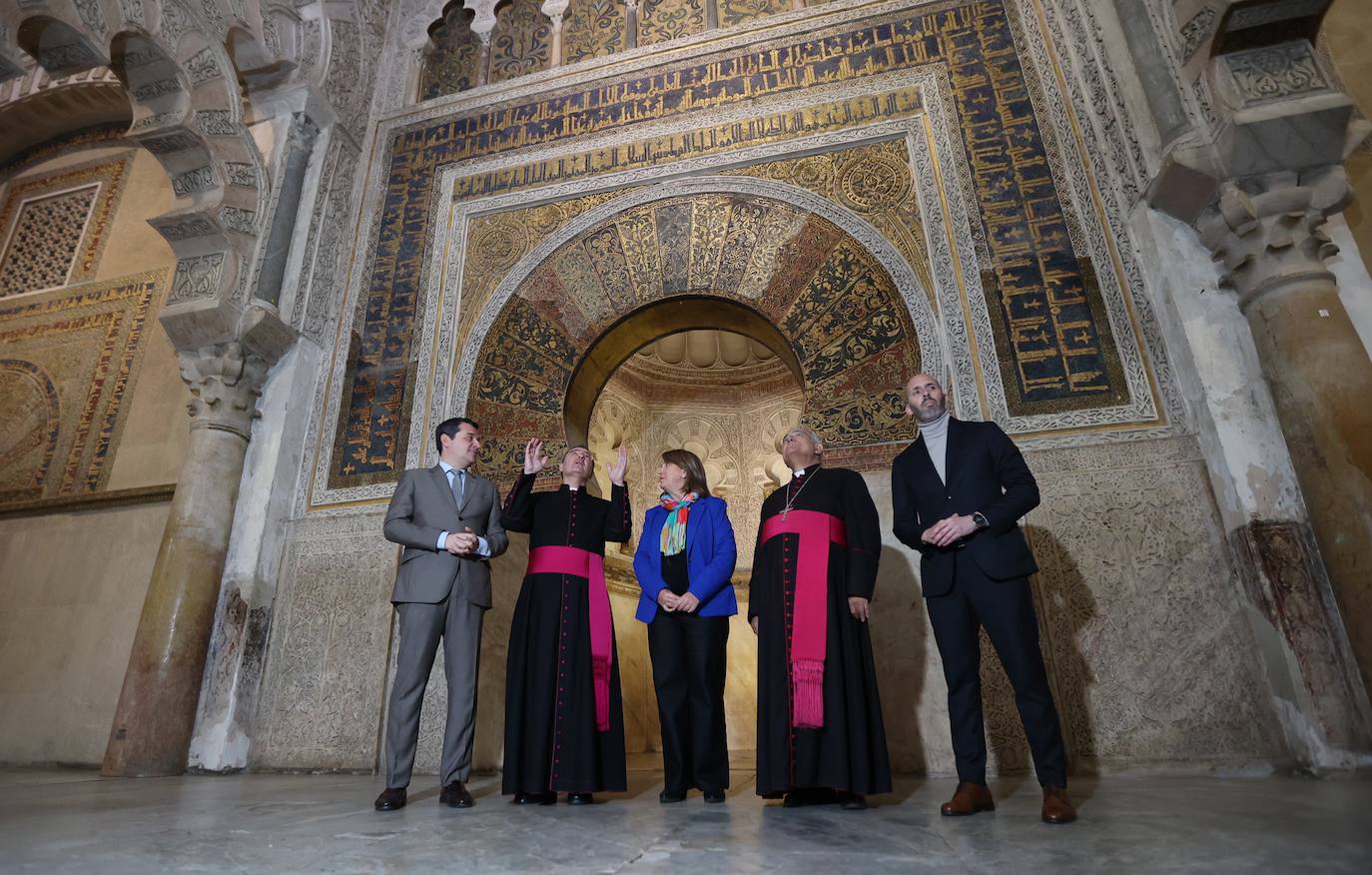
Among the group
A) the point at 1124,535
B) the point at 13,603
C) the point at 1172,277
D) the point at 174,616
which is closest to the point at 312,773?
the point at 174,616

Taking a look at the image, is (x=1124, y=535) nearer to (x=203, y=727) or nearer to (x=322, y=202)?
(x=203, y=727)

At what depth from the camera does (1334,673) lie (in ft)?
9.55

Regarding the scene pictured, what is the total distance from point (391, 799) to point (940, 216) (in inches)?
155

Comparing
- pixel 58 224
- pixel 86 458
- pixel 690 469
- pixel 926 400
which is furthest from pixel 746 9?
pixel 58 224

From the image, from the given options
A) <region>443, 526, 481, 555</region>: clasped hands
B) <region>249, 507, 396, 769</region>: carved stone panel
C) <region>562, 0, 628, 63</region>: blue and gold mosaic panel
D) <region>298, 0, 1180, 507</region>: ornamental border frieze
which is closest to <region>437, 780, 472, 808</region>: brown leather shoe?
<region>443, 526, 481, 555</region>: clasped hands

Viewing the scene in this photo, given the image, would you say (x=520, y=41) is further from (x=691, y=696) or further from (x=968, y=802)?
(x=968, y=802)

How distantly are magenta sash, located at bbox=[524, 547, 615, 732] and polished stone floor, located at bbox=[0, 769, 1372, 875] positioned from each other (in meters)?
0.47

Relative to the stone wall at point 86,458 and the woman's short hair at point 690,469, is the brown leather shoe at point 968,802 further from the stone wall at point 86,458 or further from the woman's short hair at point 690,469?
the stone wall at point 86,458

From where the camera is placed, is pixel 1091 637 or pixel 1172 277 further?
pixel 1172 277

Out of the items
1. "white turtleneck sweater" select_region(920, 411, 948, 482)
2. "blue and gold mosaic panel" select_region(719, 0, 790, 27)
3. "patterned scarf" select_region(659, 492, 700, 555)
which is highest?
"blue and gold mosaic panel" select_region(719, 0, 790, 27)

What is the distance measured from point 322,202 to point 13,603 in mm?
3579

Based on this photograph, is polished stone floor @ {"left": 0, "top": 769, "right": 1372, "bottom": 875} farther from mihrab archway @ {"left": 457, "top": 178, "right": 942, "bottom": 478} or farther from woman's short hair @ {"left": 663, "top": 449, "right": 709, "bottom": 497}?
mihrab archway @ {"left": 457, "top": 178, "right": 942, "bottom": 478}

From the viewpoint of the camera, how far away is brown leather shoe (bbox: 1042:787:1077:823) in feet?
6.45

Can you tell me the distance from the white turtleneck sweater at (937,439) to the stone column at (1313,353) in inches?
67.3
